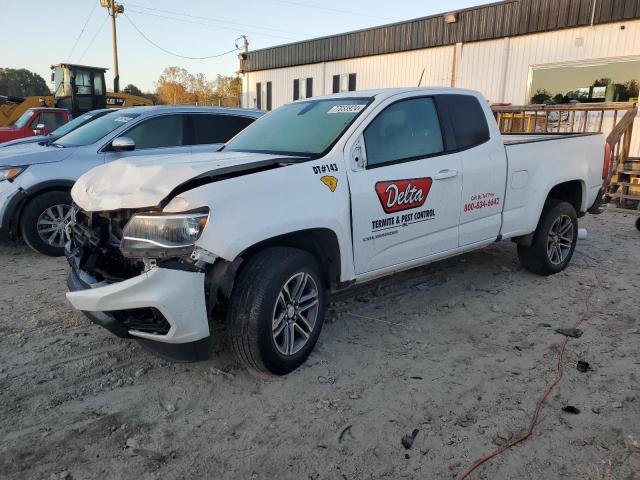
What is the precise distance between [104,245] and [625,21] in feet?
47.0

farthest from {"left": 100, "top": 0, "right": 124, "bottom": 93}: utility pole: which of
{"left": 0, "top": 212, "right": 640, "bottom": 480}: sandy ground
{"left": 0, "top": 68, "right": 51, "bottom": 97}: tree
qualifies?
{"left": 0, "top": 68, "right": 51, "bottom": 97}: tree

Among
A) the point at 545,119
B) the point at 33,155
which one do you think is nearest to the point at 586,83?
the point at 545,119

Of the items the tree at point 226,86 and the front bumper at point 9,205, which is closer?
the front bumper at point 9,205

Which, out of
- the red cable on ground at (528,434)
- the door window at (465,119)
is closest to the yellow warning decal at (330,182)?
the door window at (465,119)

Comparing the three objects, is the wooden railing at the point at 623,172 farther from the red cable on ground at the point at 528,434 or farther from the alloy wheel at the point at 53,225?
the alloy wheel at the point at 53,225

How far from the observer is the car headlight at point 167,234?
2738 mm

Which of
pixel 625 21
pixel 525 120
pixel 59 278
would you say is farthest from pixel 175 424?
pixel 625 21

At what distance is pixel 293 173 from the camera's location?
320cm

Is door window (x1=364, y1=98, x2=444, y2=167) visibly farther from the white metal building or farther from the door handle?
the white metal building

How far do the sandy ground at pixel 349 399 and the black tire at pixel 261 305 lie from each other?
24 centimetres

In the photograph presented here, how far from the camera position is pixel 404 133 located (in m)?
3.95

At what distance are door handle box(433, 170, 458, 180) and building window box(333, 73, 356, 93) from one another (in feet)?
57.8

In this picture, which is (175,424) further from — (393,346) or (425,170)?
(425,170)

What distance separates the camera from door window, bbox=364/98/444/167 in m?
3.71
